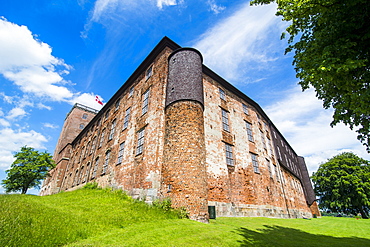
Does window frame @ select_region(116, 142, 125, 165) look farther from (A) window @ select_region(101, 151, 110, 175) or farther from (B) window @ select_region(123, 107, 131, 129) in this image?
(A) window @ select_region(101, 151, 110, 175)

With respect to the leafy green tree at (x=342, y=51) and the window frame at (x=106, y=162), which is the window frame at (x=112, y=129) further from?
the leafy green tree at (x=342, y=51)

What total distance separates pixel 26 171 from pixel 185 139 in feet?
88.8

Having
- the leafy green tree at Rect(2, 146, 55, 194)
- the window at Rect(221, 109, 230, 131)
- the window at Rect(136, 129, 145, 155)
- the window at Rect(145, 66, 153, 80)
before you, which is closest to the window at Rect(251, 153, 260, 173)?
the window at Rect(221, 109, 230, 131)

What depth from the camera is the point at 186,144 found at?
977 centimetres

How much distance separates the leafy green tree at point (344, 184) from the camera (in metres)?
29.4

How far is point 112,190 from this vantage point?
45.7 ft

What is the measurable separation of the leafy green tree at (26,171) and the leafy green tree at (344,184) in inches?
1854

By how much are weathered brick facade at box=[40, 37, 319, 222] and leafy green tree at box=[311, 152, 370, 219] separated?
1852cm

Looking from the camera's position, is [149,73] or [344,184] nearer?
[149,73]

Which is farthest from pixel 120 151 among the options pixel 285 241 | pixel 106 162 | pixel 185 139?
pixel 285 241

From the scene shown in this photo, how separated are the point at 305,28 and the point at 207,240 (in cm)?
803

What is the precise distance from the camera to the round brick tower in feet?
29.0

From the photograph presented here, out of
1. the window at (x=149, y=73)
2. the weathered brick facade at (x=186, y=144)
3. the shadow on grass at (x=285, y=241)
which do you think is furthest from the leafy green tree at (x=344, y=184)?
the window at (x=149, y=73)

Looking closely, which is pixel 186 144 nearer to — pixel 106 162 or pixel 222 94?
pixel 222 94
